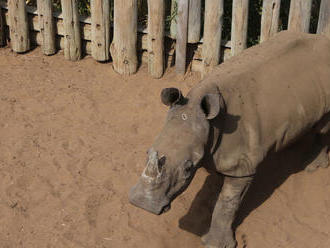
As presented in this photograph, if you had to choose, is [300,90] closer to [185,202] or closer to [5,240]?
[185,202]

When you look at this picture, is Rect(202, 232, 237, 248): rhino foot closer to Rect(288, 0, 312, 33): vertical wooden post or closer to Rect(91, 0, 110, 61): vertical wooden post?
Rect(288, 0, 312, 33): vertical wooden post

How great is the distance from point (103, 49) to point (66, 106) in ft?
3.58

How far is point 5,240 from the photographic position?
17.7 ft

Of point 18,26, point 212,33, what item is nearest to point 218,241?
point 212,33

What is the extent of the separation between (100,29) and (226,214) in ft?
11.4

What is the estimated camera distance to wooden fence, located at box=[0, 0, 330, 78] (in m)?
7.05


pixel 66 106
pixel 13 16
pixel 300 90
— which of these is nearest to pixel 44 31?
pixel 13 16

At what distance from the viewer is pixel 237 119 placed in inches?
194

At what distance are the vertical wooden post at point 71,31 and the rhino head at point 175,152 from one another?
11.7 feet

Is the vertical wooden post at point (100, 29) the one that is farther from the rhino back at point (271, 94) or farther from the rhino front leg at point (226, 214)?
the rhino front leg at point (226, 214)

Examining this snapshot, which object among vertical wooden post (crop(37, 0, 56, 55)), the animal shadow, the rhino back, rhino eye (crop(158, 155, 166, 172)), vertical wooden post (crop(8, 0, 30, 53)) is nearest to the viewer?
rhino eye (crop(158, 155, 166, 172))

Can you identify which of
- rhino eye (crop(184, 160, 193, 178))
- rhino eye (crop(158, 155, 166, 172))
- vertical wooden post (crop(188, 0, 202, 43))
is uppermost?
vertical wooden post (crop(188, 0, 202, 43))

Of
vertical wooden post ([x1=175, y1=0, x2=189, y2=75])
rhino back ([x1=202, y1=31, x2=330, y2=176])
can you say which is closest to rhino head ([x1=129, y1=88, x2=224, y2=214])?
rhino back ([x1=202, y1=31, x2=330, y2=176])

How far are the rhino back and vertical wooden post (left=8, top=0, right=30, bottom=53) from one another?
3.73m
